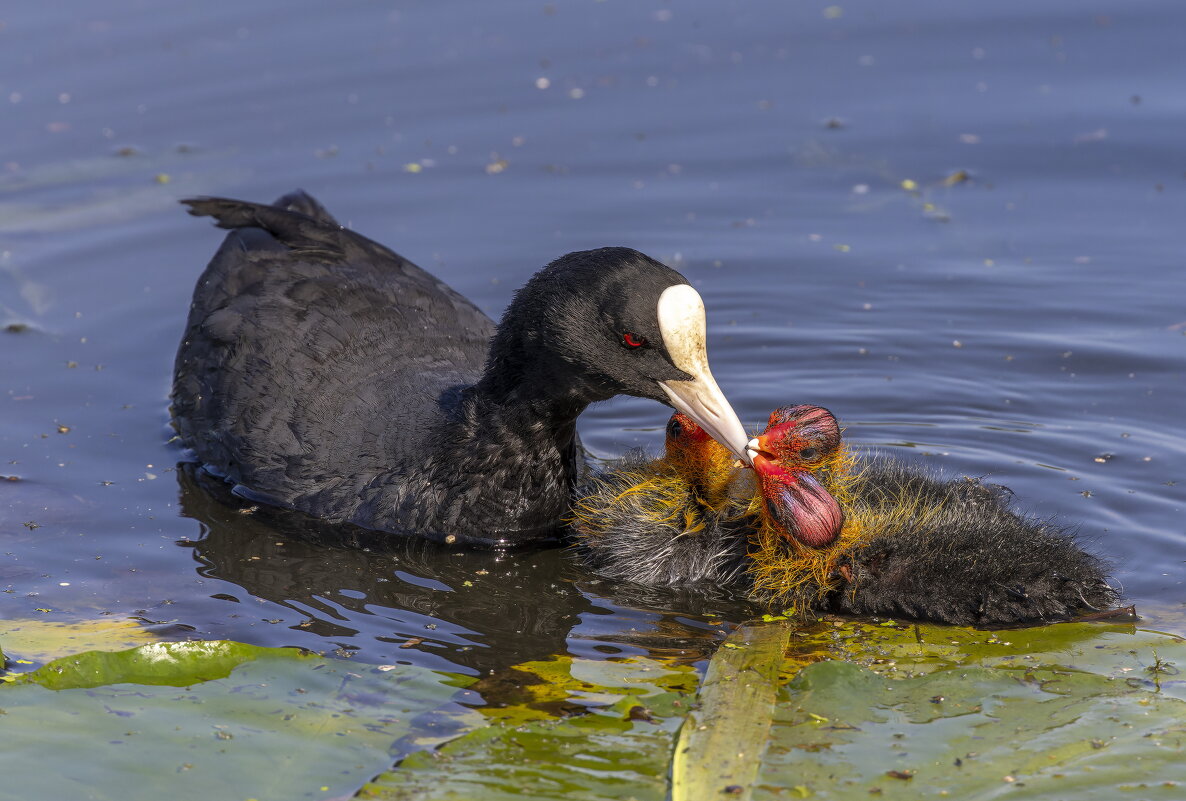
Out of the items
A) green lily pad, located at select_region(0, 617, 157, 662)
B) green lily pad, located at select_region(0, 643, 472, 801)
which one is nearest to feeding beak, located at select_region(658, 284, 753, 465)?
green lily pad, located at select_region(0, 643, 472, 801)

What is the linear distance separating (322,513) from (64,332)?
2.56m

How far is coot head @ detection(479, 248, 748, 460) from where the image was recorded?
461 centimetres

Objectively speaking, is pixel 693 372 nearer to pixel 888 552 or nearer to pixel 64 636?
pixel 888 552

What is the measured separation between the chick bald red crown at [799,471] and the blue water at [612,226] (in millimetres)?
515

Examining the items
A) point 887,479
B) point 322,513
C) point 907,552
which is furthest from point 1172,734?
point 322,513

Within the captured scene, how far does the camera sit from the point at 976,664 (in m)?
4.38

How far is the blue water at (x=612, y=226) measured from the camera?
17.3 feet

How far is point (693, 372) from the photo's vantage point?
4.68 metres

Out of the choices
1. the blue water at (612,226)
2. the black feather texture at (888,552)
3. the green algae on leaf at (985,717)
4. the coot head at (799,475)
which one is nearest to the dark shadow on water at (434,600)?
the blue water at (612,226)

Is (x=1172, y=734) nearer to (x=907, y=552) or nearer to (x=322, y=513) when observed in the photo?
(x=907, y=552)

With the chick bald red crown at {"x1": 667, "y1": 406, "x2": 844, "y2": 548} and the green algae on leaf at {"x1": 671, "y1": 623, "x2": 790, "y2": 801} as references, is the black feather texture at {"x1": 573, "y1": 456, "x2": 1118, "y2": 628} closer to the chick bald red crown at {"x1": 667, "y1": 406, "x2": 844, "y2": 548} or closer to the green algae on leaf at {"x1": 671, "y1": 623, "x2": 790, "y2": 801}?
the chick bald red crown at {"x1": 667, "y1": 406, "x2": 844, "y2": 548}

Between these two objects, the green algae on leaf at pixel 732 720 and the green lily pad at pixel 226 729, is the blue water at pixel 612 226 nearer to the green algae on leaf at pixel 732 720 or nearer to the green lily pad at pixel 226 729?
the green algae on leaf at pixel 732 720

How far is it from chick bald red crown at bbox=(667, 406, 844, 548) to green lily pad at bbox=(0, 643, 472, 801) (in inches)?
44.6

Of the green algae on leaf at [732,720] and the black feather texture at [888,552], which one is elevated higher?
the black feather texture at [888,552]
